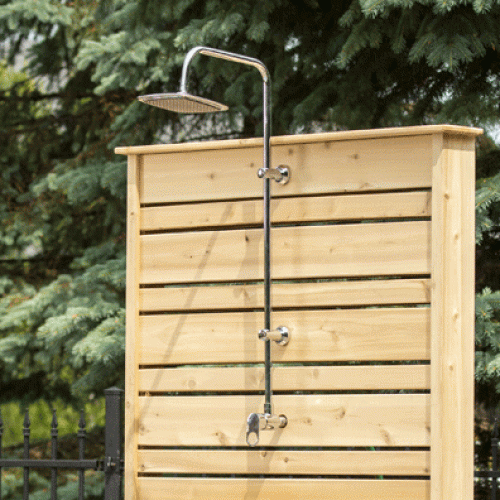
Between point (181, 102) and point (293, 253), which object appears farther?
point (293, 253)

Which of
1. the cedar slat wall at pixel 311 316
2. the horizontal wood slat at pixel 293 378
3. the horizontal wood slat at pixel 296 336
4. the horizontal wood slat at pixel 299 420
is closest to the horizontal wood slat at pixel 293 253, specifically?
the cedar slat wall at pixel 311 316

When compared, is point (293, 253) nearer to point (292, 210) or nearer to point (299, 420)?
point (292, 210)

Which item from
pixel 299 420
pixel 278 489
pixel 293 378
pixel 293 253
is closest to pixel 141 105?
pixel 293 253

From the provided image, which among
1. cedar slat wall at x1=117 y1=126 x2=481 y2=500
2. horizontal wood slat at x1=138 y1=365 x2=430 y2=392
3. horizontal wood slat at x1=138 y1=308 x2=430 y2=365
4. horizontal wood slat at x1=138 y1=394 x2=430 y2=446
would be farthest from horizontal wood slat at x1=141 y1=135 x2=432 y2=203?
horizontal wood slat at x1=138 y1=394 x2=430 y2=446

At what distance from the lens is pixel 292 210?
3.36 meters

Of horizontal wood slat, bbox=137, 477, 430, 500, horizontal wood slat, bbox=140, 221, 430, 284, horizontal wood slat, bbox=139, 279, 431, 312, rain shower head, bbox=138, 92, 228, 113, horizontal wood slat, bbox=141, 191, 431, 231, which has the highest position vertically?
rain shower head, bbox=138, 92, 228, 113

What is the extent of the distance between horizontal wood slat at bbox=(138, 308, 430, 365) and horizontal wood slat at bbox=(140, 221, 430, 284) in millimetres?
164

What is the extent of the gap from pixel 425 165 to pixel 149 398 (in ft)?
5.02

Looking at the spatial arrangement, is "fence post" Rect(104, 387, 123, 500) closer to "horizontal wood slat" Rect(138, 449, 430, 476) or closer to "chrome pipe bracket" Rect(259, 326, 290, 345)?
"horizontal wood slat" Rect(138, 449, 430, 476)

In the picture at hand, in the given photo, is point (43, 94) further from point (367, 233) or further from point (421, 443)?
point (421, 443)

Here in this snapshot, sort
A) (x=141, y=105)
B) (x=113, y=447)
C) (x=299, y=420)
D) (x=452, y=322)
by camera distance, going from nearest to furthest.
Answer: (x=452, y=322), (x=299, y=420), (x=113, y=447), (x=141, y=105)

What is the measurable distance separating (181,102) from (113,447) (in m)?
1.65

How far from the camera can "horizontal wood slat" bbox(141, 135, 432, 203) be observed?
127 inches

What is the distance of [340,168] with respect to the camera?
10.8ft
